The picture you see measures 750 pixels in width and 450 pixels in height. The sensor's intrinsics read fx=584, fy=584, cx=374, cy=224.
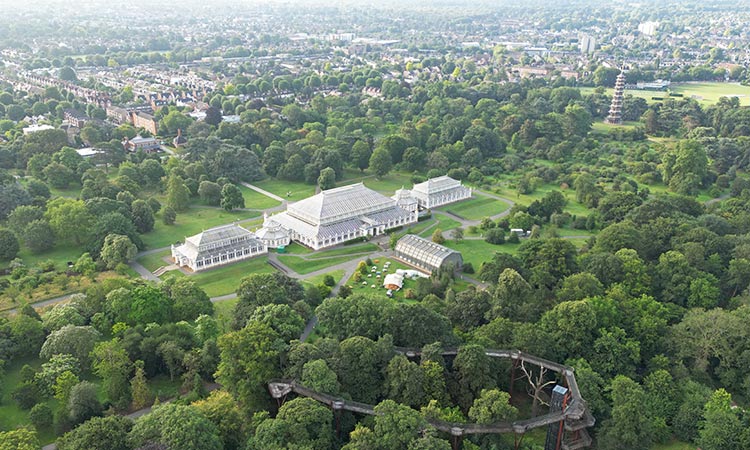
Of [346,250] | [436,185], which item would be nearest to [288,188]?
[436,185]

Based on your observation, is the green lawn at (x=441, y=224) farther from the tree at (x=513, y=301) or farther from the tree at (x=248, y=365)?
the tree at (x=248, y=365)

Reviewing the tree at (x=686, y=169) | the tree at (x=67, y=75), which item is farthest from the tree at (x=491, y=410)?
the tree at (x=67, y=75)

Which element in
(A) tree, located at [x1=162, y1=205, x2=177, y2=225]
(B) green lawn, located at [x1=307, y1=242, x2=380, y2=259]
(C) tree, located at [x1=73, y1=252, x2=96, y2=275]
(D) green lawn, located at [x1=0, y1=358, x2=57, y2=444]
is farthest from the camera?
(A) tree, located at [x1=162, y1=205, x2=177, y2=225]

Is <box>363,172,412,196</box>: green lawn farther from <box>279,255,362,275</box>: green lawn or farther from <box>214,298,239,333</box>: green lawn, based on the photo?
<box>214,298,239,333</box>: green lawn

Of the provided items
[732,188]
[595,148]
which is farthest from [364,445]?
[595,148]

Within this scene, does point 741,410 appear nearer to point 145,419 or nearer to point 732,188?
point 145,419

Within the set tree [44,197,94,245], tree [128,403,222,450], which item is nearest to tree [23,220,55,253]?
tree [44,197,94,245]
